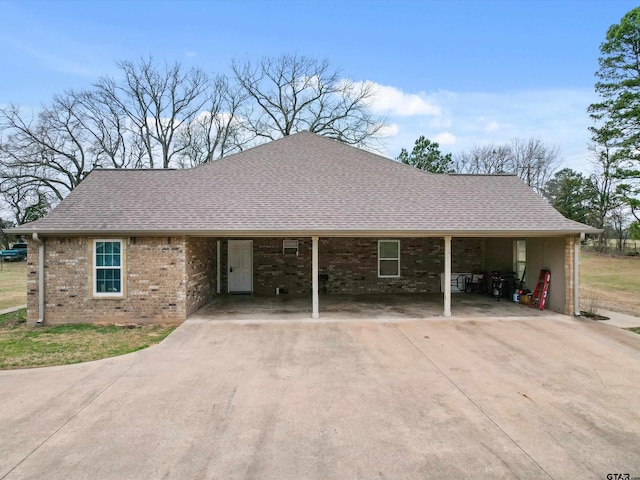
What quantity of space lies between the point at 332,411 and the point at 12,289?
1730 centimetres

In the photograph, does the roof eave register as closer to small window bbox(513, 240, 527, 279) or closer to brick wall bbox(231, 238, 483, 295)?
small window bbox(513, 240, 527, 279)

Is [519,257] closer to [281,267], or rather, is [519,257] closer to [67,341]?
[281,267]

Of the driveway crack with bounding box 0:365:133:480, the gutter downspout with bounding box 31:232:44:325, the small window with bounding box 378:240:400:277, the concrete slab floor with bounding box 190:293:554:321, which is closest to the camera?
the driveway crack with bounding box 0:365:133:480

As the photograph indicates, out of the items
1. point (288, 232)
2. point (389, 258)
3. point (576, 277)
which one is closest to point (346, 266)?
point (389, 258)

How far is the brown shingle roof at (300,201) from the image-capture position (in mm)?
9047

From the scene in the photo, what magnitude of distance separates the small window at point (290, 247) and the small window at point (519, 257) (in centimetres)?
722

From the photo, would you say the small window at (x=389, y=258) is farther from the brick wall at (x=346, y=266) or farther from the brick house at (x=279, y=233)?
the brick wall at (x=346, y=266)

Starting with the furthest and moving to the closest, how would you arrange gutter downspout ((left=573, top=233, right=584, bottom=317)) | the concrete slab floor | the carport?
1. the carport
2. the concrete slab floor
3. gutter downspout ((left=573, top=233, right=584, bottom=317))

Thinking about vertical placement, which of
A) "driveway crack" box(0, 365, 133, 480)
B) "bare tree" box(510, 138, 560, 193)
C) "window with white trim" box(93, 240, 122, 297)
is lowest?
"driveway crack" box(0, 365, 133, 480)

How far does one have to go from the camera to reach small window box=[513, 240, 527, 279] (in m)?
11.7

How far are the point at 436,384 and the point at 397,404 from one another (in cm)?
96

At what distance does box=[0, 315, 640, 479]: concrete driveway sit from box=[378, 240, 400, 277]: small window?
5.87 meters

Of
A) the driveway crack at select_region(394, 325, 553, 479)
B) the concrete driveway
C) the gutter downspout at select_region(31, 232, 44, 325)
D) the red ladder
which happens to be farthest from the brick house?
the driveway crack at select_region(394, 325, 553, 479)

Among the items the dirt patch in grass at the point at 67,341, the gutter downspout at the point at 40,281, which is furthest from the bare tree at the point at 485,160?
the gutter downspout at the point at 40,281
